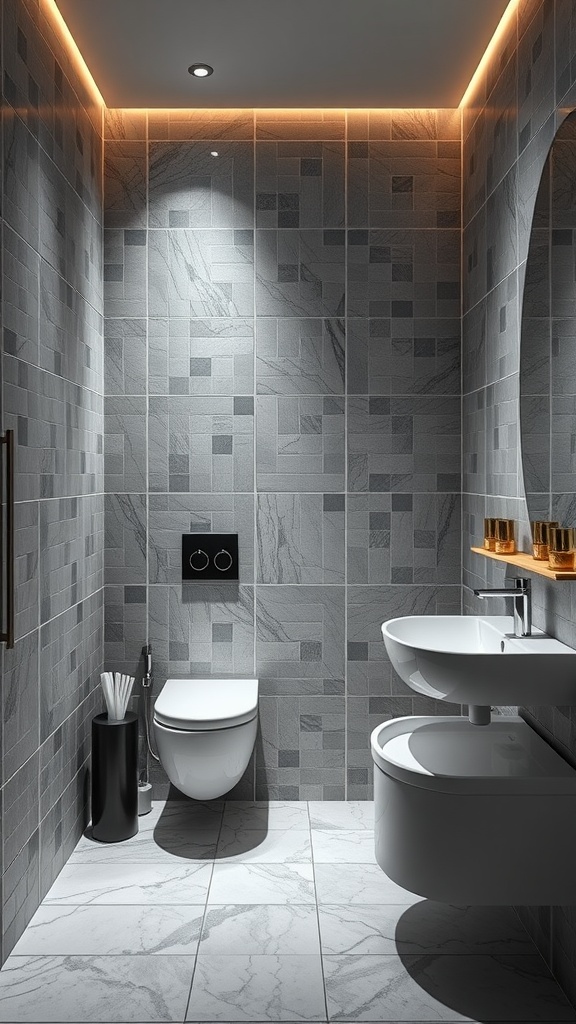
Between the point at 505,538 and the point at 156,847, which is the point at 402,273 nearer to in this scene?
the point at 505,538

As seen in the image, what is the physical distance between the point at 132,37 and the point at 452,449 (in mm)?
1813

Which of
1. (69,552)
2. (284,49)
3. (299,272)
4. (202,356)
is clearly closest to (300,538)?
(202,356)

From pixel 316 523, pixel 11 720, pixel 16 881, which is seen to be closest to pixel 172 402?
pixel 316 523

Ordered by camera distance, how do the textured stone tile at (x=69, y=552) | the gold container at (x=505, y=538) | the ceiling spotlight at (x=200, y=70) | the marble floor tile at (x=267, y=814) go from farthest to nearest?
the marble floor tile at (x=267, y=814) < the ceiling spotlight at (x=200, y=70) < the textured stone tile at (x=69, y=552) < the gold container at (x=505, y=538)

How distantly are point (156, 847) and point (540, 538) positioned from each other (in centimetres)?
169

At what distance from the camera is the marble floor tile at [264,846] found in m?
2.70

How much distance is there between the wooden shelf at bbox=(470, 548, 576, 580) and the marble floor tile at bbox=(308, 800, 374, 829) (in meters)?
1.18

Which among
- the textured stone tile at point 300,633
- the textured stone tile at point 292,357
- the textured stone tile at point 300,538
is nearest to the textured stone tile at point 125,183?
the textured stone tile at point 292,357

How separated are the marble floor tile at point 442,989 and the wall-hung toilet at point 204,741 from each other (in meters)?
0.68

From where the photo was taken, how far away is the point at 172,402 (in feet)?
10.4

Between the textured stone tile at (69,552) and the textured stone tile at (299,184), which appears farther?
the textured stone tile at (299,184)

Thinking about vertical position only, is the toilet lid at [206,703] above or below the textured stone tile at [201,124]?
below

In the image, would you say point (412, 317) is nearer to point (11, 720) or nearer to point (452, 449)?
point (452, 449)

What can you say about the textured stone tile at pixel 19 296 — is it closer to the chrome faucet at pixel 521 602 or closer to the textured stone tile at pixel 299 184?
the textured stone tile at pixel 299 184
